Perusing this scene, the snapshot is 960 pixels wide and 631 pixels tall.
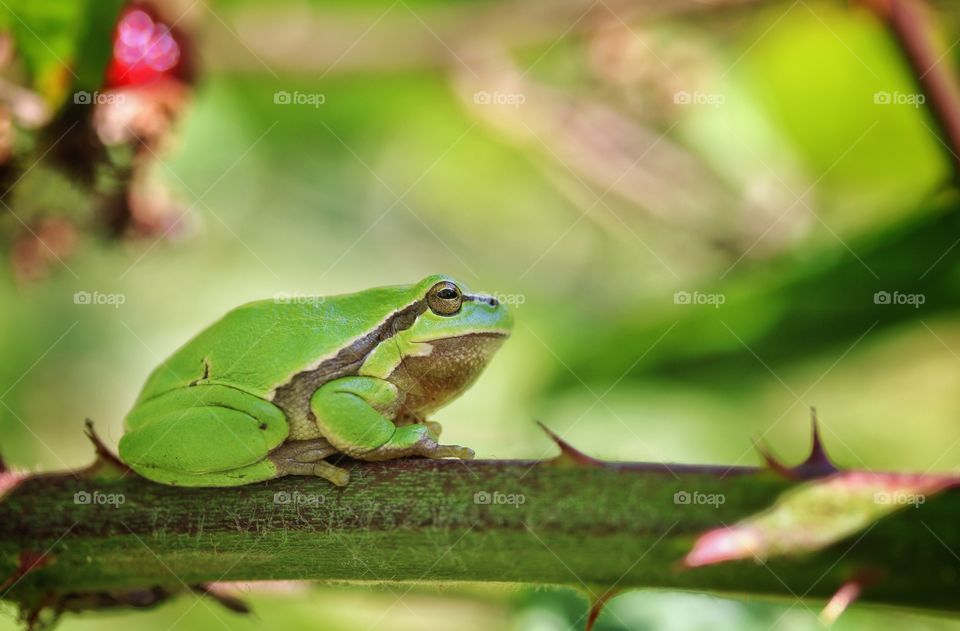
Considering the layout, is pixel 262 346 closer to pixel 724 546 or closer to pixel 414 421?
pixel 414 421

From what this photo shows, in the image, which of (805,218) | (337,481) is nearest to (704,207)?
(805,218)

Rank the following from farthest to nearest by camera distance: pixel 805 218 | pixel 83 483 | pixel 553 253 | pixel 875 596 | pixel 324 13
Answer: pixel 553 253
pixel 324 13
pixel 805 218
pixel 83 483
pixel 875 596

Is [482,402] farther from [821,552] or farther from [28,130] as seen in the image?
[821,552]

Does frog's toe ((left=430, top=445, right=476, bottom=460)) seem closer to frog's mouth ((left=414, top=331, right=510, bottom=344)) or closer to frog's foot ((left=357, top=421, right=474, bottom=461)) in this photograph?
frog's foot ((left=357, top=421, right=474, bottom=461))

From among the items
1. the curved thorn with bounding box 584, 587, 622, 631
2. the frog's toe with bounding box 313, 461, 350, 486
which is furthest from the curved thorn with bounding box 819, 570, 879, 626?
the frog's toe with bounding box 313, 461, 350, 486

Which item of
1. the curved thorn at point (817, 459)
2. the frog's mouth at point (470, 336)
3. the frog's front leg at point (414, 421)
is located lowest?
the frog's front leg at point (414, 421)

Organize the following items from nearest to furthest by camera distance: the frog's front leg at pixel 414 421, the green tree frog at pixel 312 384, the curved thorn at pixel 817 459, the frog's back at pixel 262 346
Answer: the curved thorn at pixel 817 459
the green tree frog at pixel 312 384
the frog's back at pixel 262 346
the frog's front leg at pixel 414 421

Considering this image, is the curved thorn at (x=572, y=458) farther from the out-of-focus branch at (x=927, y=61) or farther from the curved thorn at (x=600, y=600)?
the out-of-focus branch at (x=927, y=61)

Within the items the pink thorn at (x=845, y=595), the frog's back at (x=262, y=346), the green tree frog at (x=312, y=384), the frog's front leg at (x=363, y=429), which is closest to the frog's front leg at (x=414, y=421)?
the green tree frog at (x=312, y=384)

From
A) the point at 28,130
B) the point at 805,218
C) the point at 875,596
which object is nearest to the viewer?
the point at 875,596
